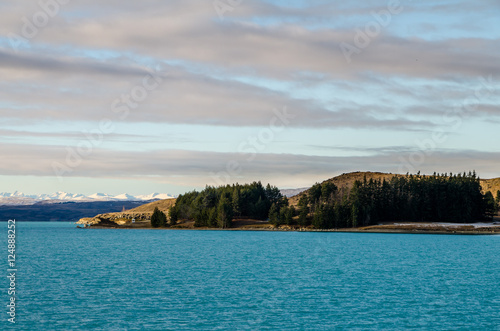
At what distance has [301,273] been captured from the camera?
72.8 meters

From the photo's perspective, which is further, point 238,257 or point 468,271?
point 238,257

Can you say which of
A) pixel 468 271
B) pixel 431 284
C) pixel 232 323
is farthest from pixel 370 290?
pixel 468 271

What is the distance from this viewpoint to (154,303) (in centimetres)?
4850

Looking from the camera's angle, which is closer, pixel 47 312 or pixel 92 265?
pixel 47 312

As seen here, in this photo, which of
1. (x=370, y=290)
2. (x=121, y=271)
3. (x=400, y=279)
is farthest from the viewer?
(x=121, y=271)

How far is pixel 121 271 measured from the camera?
72750 mm

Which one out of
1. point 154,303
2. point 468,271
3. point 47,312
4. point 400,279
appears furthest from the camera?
point 468,271

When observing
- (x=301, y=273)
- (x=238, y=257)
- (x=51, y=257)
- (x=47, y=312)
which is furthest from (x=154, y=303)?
(x=51, y=257)

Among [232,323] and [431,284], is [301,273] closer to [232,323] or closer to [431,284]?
[431,284]

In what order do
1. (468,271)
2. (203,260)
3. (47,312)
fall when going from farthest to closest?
(203,260), (468,271), (47,312)

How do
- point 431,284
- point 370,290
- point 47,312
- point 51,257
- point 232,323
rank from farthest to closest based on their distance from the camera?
1. point 51,257
2. point 431,284
3. point 370,290
4. point 47,312
5. point 232,323

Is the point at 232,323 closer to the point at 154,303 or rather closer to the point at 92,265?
the point at 154,303

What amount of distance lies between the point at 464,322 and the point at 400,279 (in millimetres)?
25147

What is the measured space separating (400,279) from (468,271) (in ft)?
52.8
